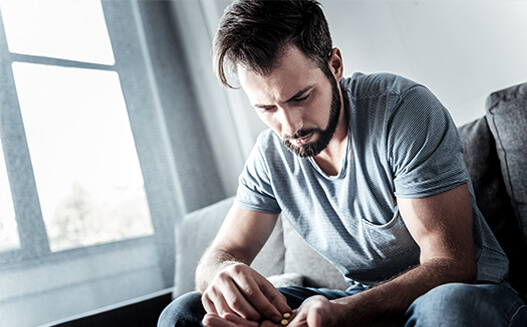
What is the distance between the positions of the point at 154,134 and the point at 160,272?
65 centimetres

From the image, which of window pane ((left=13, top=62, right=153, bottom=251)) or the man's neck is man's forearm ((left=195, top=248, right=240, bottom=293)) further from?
window pane ((left=13, top=62, right=153, bottom=251))

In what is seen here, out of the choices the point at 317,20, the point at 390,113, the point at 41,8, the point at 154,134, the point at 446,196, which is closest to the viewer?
the point at 446,196

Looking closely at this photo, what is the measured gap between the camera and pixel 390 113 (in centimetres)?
108

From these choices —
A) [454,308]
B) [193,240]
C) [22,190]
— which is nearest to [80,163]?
[22,190]

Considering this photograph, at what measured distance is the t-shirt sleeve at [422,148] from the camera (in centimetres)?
98

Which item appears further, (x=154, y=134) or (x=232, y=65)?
(x=154, y=134)

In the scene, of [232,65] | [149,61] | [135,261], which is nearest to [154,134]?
[149,61]

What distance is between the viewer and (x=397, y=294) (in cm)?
88

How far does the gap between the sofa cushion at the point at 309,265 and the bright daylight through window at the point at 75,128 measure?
2.73 ft

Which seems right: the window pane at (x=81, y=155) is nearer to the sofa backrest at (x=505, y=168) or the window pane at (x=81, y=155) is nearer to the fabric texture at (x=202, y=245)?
the fabric texture at (x=202, y=245)

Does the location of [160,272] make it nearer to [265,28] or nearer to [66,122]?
[66,122]

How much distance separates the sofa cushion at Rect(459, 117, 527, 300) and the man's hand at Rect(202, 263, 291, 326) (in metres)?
0.63

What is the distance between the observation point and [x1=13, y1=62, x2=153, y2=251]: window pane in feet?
6.46

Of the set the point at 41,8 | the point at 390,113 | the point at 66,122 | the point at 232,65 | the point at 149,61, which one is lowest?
the point at 390,113
